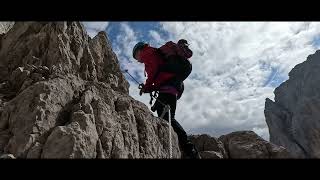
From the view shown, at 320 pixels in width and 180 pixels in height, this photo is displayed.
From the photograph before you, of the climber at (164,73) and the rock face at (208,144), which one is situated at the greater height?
the climber at (164,73)

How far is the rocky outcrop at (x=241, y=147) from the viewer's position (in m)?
13.0

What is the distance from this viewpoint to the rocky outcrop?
42.8 feet

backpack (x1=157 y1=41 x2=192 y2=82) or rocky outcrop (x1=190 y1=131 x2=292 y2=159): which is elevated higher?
backpack (x1=157 y1=41 x2=192 y2=82)

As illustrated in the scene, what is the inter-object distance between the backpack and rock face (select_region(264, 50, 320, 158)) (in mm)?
72105

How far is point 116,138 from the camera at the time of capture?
27.9 feet

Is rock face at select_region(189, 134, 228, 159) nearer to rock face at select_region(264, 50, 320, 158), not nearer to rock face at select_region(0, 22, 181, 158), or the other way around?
rock face at select_region(0, 22, 181, 158)

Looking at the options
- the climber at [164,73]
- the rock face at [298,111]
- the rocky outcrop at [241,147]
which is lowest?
the rocky outcrop at [241,147]

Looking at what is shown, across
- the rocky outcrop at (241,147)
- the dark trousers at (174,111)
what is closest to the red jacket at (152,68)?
the dark trousers at (174,111)

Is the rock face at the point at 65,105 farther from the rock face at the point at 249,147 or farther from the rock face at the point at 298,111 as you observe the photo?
the rock face at the point at 298,111

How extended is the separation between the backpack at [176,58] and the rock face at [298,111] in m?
72.1

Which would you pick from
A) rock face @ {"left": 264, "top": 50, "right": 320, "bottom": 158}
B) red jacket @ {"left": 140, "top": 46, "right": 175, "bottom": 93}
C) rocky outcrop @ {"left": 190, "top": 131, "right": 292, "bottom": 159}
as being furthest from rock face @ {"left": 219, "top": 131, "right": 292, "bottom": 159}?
rock face @ {"left": 264, "top": 50, "right": 320, "bottom": 158}
